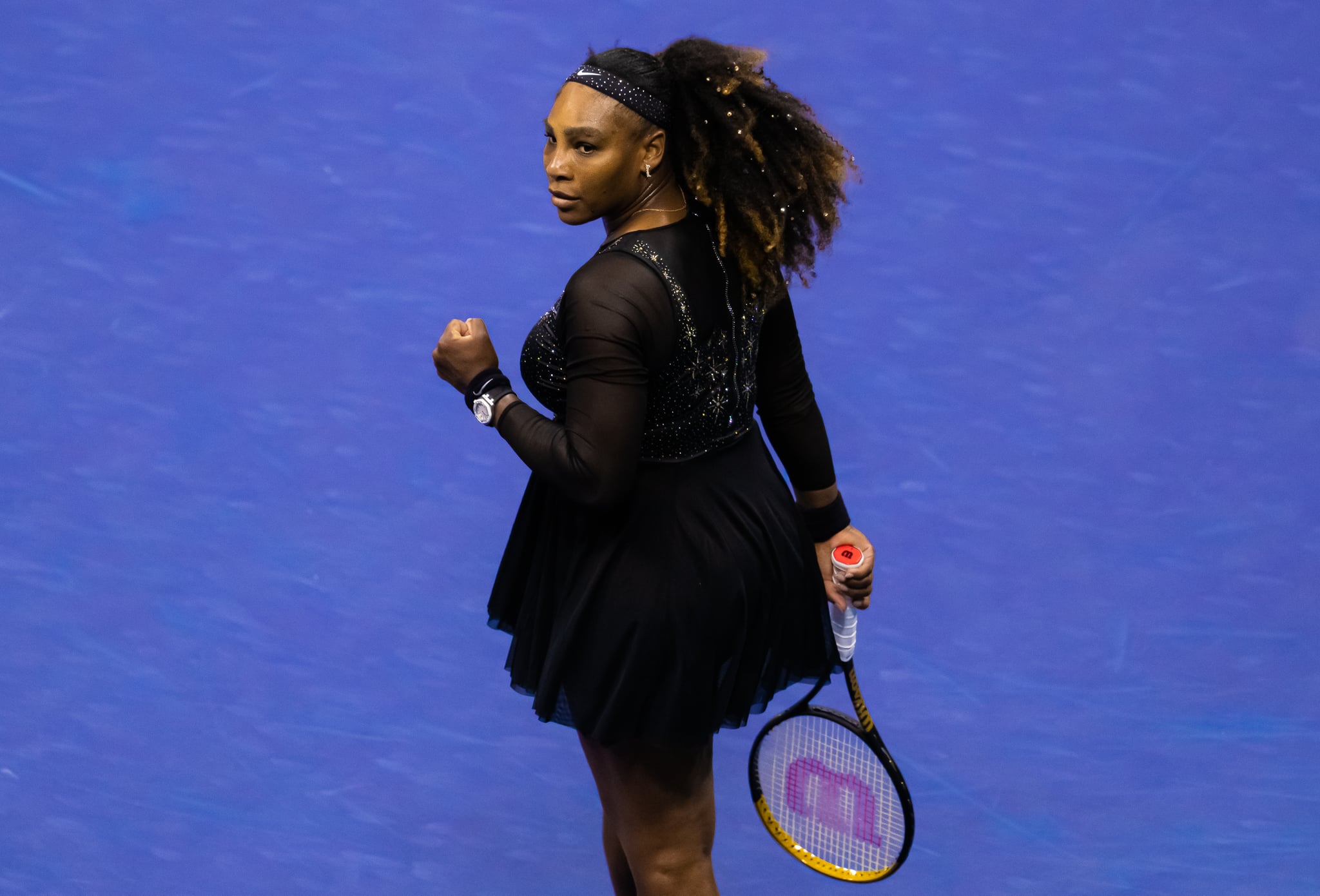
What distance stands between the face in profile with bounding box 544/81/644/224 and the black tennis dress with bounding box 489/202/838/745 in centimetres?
7

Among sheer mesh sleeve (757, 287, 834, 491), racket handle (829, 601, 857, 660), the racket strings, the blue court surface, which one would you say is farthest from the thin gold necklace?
the blue court surface

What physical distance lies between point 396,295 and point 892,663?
4.19 ft

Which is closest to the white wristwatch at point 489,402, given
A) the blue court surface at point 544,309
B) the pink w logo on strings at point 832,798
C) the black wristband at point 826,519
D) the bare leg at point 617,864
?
the black wristband at point 826,519

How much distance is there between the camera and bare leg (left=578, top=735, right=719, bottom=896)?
224 cm

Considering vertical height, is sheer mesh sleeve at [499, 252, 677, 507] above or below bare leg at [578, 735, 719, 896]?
above

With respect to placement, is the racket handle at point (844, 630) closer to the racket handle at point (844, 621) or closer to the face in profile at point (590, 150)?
the racket handle at point (844, 621)

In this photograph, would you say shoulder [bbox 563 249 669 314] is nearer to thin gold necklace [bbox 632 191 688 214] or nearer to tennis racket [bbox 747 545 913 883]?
thin gold necklace [bbox 632 191 688 214]

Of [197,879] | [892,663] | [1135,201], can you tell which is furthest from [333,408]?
[1135,201]

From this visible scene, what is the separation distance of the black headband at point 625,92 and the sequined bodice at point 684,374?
143mm

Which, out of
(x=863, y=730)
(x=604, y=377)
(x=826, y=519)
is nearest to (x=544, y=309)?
(x=826, y=519)

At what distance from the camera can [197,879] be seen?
2986 millimetres

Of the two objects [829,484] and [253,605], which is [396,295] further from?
[829,484]

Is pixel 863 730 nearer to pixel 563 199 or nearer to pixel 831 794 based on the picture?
pixel 831 794

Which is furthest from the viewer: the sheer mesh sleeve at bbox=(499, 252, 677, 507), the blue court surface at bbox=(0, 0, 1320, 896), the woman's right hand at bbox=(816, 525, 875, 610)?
the blue court surface at bbox=(0, 0, 1320, 896)
